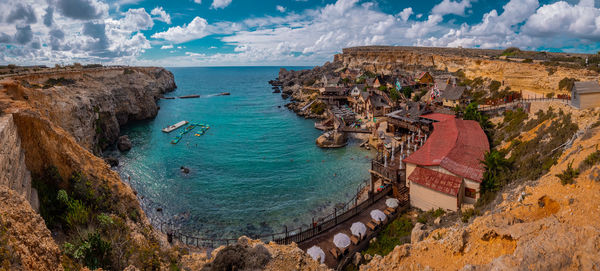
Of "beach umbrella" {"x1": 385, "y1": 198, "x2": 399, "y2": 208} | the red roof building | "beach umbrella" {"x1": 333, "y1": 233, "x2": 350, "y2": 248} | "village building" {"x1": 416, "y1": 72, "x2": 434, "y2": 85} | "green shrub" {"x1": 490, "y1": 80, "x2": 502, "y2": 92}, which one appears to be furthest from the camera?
"village building" {"x1": 416, "y1": 72, "x2": 434, "y2": 85}

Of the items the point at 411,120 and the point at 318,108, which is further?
the point at 318,108

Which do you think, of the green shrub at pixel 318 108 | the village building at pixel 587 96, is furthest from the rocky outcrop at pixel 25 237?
the green shrub at pixel 318 108

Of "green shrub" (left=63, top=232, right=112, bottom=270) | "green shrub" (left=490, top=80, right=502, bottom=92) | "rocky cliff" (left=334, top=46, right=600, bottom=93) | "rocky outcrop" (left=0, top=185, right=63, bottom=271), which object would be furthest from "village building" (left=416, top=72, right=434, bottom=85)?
"rocky outcrop" (left=0, top=185, right=63, bottom=271)

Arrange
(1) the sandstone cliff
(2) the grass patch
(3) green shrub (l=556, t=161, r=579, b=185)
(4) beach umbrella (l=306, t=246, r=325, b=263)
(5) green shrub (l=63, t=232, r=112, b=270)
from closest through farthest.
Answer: (5) green shrub (l=63, t=232, r=112, b=270) < (1) the sandstone cliff < (3) green shrub (l=556, t=161, r=579, b=185) < (4) beach umbrella (l=306, t=246, r=325, b=263) < (2) the grass patch

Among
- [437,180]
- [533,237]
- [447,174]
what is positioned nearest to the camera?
[533,237]

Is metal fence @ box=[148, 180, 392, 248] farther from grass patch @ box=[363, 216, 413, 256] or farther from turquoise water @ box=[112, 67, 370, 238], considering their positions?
grass patch @ box=[363, 216, 413, 256]

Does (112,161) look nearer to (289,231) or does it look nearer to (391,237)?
(289,231)

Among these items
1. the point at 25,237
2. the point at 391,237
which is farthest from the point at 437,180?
the point at 25,237

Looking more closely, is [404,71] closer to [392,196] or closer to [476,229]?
[392,196]
